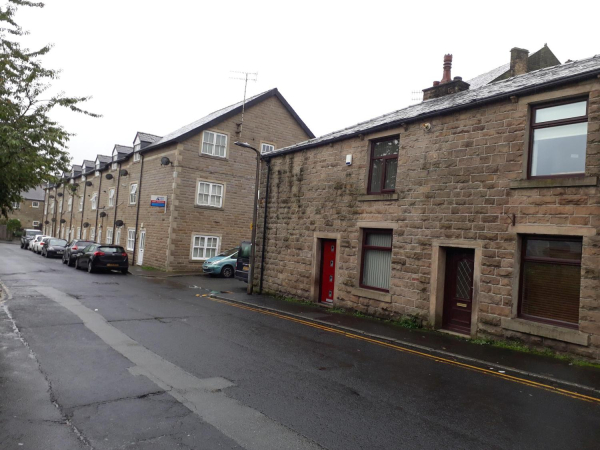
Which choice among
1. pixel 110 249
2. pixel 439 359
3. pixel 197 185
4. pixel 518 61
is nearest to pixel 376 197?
pixel 439 359

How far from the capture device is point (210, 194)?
26844mm

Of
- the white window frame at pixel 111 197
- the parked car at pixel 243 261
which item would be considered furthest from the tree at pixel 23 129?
the white window frame at pixel 111 197

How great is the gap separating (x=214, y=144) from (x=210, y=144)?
0.82 ft

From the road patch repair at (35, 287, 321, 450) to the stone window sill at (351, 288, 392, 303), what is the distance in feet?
21.4

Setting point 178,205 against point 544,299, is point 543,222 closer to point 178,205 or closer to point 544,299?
point 544,299

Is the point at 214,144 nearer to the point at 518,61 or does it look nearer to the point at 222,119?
the point at 222,119

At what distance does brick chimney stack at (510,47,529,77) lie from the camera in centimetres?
2186

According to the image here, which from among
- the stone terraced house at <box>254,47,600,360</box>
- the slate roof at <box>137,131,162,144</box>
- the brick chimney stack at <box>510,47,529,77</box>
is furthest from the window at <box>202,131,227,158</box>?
the brick chimney stack at <box>510,47,529,77</box>

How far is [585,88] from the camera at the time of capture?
337 inches

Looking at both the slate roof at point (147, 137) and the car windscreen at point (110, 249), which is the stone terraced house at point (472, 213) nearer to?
the car windscreen at point (110, 249)

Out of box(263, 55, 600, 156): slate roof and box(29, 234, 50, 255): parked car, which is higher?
box(263, 55, 600, 156): slate roof

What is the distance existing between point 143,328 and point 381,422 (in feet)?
21.3

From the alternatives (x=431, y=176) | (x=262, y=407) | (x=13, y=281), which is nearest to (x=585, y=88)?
(x=431, y=176)

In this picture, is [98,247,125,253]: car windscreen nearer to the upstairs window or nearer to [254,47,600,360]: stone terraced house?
[254,47,600,360]: stone terraced house
